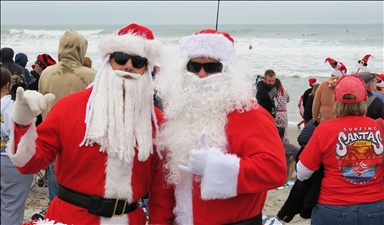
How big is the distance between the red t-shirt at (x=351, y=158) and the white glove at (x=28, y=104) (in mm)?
2045

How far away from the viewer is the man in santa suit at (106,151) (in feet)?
8.49

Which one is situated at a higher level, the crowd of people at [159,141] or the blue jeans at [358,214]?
the crowd of people at [159,141]

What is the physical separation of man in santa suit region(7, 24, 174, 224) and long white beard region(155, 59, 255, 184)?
0.13m

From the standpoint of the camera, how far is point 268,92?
26.9 feet

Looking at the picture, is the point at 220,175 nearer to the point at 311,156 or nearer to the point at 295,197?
the point at 311,156

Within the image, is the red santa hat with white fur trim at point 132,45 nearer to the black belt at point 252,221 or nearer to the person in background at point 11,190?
the black belt at point 252,221

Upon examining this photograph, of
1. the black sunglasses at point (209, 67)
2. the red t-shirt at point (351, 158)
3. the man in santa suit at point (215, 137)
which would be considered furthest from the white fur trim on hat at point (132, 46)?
the red t-shirt at point (351, 158)

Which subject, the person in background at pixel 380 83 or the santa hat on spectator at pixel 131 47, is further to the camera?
the person in background at pixel 380 83

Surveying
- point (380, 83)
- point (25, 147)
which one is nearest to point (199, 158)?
point (25, 147)

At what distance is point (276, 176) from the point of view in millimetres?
A: 2457

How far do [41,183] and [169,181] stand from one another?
4.44m

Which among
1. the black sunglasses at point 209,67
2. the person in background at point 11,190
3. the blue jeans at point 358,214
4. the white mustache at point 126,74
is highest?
the black sunglasses at point 209,67

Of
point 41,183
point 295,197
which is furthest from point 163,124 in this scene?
point 41,183

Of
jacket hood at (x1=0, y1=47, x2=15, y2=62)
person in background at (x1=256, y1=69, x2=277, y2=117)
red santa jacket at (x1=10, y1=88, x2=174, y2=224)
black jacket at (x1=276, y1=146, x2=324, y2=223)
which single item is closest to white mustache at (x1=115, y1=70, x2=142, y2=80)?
red santa jacket at (x1=10, y1=88, x2=174, y2=224)
